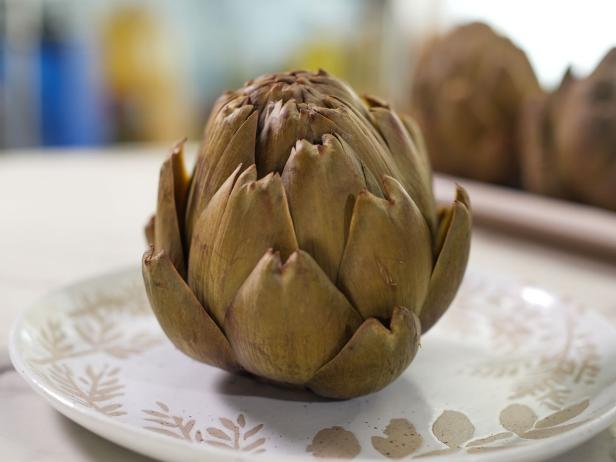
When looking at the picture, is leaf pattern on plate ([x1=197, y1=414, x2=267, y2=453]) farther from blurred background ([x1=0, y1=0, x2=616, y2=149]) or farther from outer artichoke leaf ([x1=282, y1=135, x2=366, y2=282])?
blurred background ([x1=0, y1=0, x2=616, y2=149])

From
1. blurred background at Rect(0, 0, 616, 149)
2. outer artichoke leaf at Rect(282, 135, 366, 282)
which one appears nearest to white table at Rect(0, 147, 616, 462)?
outer artichoke leaf at Rect(282, 135, 366, 282)

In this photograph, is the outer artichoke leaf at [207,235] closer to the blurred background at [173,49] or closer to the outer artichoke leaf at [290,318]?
the outer artichoke leaf at [290,318]

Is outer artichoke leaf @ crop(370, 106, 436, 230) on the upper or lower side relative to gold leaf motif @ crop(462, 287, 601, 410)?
upper

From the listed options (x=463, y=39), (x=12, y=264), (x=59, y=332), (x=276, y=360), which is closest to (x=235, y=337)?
(x=276, y=360)

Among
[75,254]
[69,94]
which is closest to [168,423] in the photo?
[75,254]

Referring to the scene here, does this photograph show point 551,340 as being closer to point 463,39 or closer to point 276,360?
point 276,360

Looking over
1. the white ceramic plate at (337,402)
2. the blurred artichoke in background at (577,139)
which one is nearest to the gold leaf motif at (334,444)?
the white ceramic plate at (337,402)
